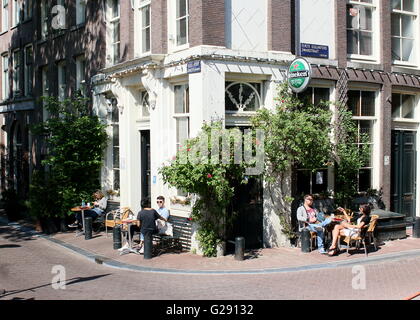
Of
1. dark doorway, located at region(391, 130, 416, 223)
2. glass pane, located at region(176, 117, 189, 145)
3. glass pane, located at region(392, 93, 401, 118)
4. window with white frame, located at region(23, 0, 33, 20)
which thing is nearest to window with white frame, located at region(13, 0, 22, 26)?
window with white frame, located at region(23, 0, 33, 20)

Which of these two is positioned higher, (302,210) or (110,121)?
(110,121)

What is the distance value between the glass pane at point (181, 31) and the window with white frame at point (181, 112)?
1138mm

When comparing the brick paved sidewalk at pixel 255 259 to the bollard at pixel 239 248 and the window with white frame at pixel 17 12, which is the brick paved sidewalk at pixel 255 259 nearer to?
the bollard at pixel 239 248

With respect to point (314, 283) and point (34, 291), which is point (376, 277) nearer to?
point (314, 283)

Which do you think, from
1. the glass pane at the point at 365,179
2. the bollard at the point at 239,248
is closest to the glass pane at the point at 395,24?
the glass pane at the point at 365,179

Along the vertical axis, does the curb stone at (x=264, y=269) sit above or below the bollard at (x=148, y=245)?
below

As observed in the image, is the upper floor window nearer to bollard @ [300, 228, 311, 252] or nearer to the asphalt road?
the asphalt road

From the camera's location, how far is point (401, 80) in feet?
56.2

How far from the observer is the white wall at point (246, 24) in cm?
1423

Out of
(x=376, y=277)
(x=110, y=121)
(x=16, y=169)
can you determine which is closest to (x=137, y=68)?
(x=110, y=121)

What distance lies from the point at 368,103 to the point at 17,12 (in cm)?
1780

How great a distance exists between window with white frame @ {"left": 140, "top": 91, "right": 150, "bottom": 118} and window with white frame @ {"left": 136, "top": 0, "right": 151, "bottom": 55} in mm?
1219

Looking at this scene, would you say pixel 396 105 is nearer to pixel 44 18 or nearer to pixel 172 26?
pixel 172 26

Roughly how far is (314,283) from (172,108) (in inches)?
252
